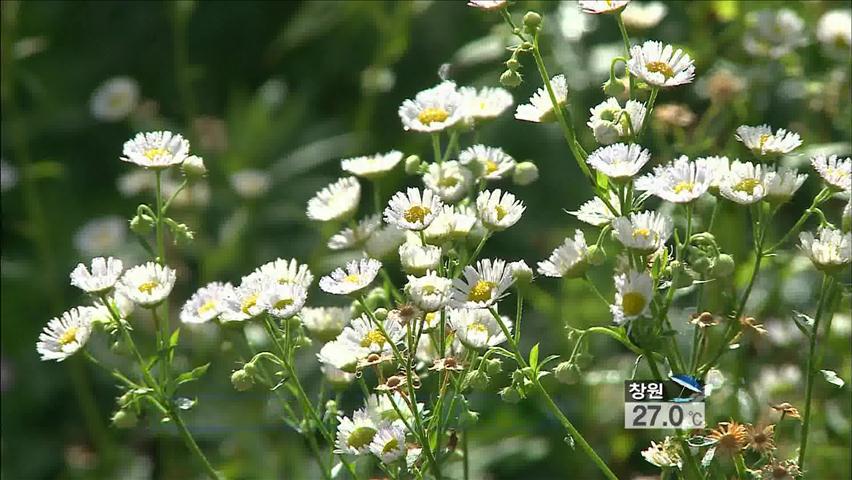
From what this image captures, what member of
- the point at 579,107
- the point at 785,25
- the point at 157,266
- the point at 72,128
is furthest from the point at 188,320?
the point at 72,128

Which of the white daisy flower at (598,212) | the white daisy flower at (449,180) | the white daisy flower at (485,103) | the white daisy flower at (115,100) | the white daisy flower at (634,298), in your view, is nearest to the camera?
the white daisy flower at (634,298)

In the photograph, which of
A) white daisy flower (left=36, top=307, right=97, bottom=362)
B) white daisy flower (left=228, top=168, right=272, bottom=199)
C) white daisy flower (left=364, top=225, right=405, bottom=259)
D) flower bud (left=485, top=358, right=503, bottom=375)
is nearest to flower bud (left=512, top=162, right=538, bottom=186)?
white daisy flower (left=364, top=225, right=405, bottom=259)

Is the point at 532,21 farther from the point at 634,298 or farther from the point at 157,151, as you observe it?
the point at 157,151

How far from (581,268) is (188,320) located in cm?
39

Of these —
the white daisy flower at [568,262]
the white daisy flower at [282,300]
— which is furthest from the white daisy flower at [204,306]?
the white daisy flower at [568,262]

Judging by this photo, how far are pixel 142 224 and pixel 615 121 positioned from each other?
478mm

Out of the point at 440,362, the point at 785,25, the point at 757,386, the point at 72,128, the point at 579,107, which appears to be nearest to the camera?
the point at 440,362

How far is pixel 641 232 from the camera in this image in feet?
3.21

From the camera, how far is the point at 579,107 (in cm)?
202

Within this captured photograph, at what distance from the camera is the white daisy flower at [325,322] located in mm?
1200

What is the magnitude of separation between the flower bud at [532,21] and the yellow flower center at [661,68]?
0.11 metres

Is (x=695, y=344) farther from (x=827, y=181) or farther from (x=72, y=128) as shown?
(x=72, y=128)

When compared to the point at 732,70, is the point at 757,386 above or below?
below

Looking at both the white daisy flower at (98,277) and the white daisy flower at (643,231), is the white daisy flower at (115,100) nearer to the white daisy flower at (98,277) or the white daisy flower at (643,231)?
the white daisy flower at (98,277)
